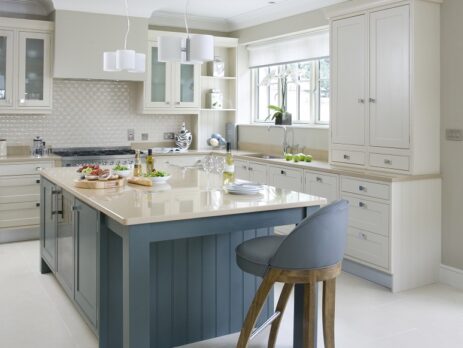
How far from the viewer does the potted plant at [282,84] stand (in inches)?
263

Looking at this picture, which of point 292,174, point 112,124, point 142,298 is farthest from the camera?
point 112,124

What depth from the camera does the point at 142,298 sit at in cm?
271

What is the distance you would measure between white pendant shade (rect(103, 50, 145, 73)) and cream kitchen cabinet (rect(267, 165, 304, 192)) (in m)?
2.03

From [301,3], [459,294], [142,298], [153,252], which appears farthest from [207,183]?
[301,3]

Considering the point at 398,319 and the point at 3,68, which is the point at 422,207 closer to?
the point at 398,319

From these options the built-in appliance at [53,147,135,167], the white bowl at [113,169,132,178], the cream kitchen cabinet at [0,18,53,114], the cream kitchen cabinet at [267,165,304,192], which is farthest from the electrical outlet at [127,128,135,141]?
the white bowl at [113,169,132,178]

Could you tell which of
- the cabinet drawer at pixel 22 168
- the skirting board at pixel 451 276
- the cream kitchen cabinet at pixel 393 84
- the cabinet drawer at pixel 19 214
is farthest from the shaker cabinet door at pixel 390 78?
the cabinet drawer at pixel 19 214

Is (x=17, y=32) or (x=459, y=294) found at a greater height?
(x=17, y=32)

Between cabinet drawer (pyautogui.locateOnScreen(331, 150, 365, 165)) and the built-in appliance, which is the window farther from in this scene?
the built-in appliance

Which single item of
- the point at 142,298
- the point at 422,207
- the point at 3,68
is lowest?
→ the point at 142,298

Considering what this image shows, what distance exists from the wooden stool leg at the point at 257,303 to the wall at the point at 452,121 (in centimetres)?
245

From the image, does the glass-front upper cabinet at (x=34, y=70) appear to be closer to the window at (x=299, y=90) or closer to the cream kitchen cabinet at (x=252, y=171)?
the cream kitchen cabinet at (x=252, y=171)

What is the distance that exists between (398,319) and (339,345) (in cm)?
69

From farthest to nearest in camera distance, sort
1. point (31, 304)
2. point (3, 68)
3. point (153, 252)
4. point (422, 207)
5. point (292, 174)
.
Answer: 1. point (3, 68)
2. point (292, 174)
3. point (422, 207)
4. point (31, 304)
5. point (153, 252)
